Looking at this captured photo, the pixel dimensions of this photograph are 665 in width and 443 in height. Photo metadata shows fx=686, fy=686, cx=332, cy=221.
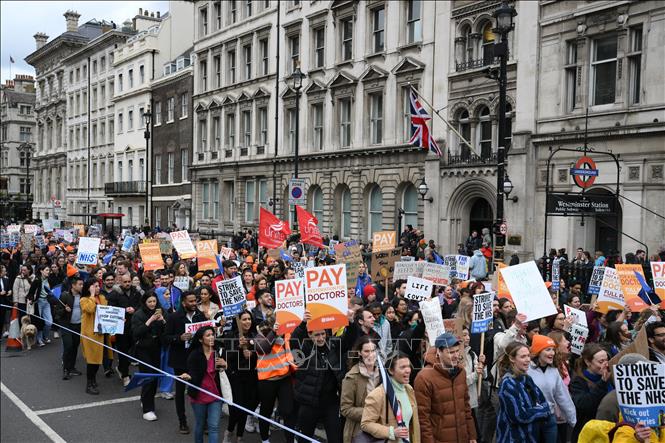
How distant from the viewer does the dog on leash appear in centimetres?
1324

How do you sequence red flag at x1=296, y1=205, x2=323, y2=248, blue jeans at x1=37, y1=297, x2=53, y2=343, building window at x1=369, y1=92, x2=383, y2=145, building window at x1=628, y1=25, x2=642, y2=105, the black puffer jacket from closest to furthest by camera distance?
the black puffer jacket
blue jeans at x1=37, y1=297, x2=53, y2=343
red flag at x1=296, y1=205, x2=323, y2=248
building window at x1=628, y1=25, x2=642, y2=105
building window at x1=369, y1=92, x2=383, y2=145

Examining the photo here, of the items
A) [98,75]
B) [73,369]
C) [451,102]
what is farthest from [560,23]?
[98,75]

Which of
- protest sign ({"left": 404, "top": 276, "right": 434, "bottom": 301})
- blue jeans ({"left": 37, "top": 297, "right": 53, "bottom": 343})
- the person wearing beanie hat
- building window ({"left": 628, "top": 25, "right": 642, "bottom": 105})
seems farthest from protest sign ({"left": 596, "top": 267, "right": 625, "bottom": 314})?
building window ({"left": 628, "top": 25, "right": 642, "bottom": 105})

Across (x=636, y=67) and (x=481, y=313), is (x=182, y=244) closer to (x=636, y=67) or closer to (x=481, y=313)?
(x=481, y=313)

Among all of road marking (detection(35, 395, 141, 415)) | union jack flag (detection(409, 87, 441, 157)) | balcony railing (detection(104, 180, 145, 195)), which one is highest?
union jack flag (detection(409, 87, 441, 157))

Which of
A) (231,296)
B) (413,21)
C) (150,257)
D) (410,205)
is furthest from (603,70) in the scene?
(231,296)

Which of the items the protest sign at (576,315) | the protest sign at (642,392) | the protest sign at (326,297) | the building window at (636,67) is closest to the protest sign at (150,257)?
the protest sign at (326,297)

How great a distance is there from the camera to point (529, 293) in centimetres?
797

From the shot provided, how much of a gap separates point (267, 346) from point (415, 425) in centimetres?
246

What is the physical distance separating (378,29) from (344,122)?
4863 mm

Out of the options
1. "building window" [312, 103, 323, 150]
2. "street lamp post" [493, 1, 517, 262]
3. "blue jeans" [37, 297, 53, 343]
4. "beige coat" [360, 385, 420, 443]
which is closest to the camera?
"beige coat" [360, 385, 420, 443]

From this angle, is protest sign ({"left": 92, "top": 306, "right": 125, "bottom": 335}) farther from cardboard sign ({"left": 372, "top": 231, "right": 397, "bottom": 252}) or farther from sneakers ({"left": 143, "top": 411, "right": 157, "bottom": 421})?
cardboard sign ({"left": 372, "top": 231, "right": 397, "bottom": 252})

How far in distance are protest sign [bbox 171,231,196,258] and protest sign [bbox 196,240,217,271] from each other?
71.5 inches

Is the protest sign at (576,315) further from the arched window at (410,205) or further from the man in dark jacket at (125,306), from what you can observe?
the arched window at (410,205)
